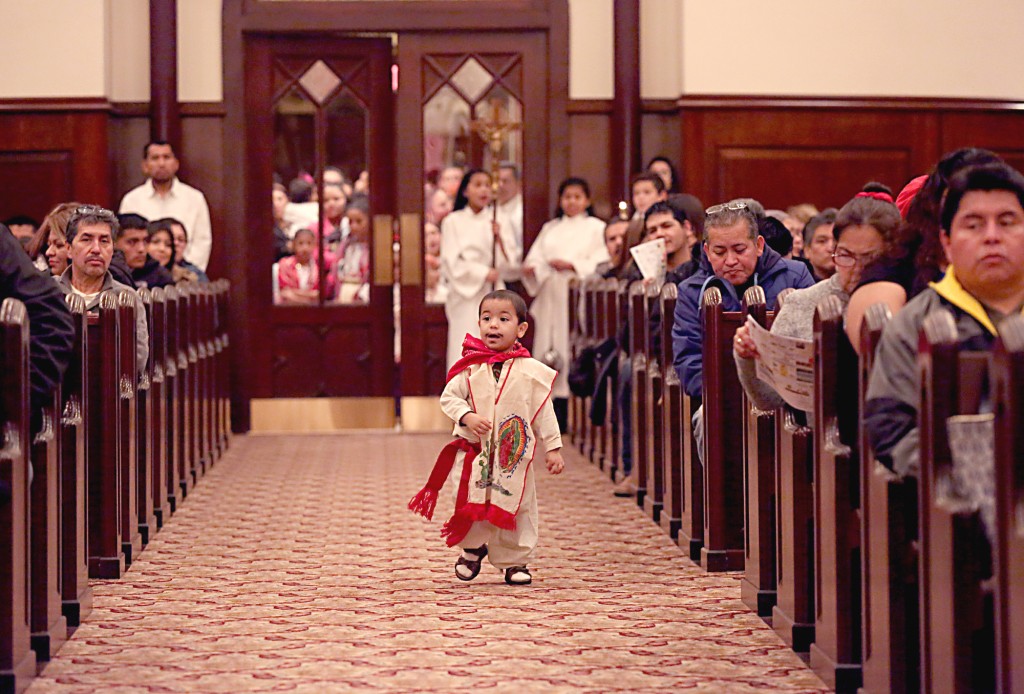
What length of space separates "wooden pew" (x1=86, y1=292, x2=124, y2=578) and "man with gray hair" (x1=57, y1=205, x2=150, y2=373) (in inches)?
12.6

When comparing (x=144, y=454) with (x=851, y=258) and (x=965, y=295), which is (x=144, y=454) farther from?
(x=965, y=295)

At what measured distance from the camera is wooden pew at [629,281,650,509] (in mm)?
6281

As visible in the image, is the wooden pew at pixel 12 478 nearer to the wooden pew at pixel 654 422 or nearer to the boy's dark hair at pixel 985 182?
the boy's dark hair at pixel 985 182

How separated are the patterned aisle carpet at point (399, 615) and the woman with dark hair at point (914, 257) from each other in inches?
35.2

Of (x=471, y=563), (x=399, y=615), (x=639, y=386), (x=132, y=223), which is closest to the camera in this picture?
(x=399, y=615)

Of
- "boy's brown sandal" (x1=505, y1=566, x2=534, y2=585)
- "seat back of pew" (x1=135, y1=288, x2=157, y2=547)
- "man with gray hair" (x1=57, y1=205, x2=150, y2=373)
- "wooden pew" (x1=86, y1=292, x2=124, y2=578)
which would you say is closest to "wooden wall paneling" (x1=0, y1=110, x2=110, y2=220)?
"seat back of pew" (x1=135, y1=288, x2=157, y2=547)

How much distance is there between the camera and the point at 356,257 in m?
9.80

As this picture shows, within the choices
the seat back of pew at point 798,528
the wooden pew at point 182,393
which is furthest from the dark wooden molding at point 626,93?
the seat back of pew at point 798,528

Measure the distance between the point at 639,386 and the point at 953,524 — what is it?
3767 mm

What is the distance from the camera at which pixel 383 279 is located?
32.0ft

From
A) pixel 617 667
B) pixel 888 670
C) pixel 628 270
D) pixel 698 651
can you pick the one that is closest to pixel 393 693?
pixel 617 667

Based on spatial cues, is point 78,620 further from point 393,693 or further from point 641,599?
point 641,599

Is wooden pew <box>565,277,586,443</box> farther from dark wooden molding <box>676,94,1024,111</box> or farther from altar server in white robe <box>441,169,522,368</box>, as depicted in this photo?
dark wooden molding <box>676,94,1024,111</box>

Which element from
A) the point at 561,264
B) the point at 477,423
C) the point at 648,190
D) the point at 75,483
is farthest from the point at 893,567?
the point at 561,264
